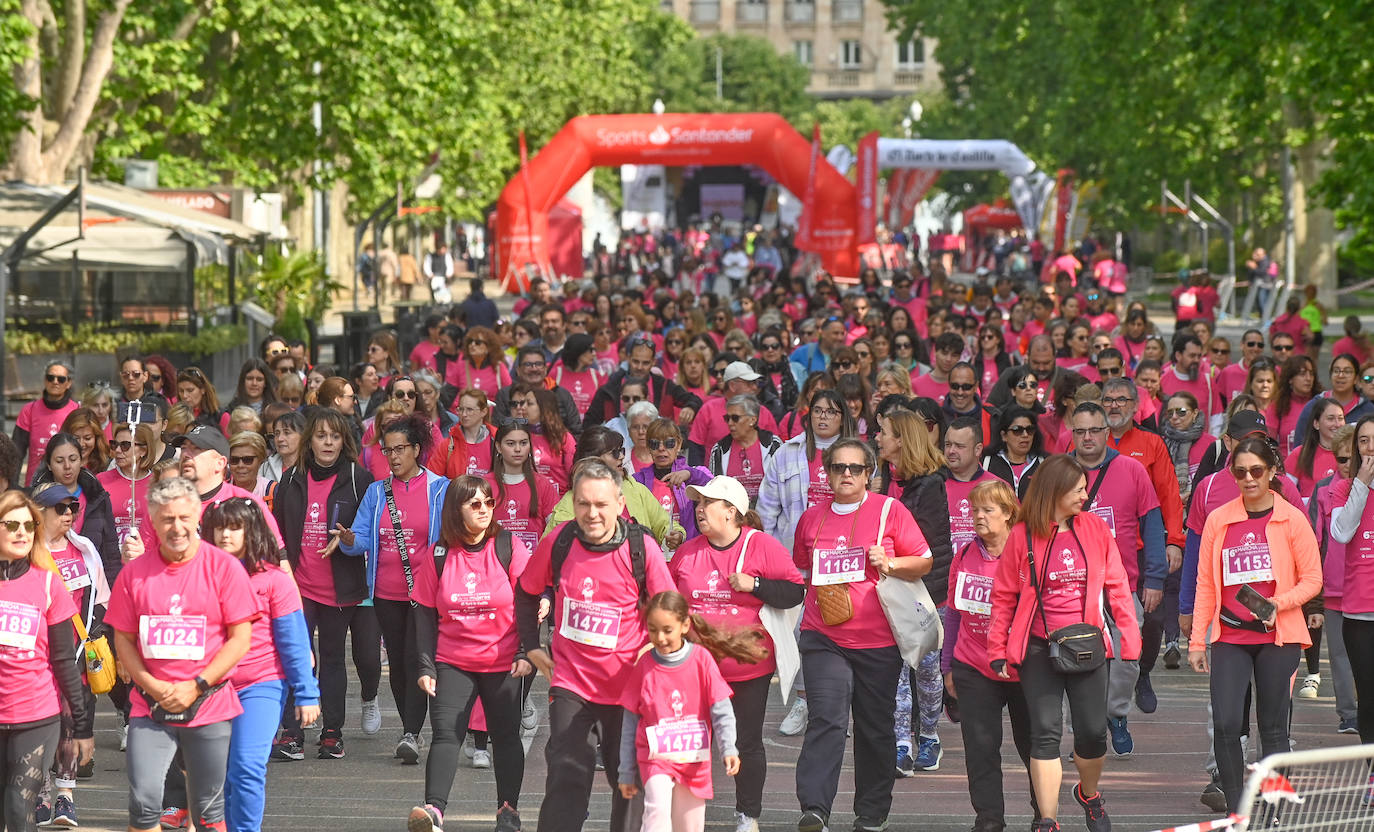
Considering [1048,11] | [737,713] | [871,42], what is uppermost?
[871,42]

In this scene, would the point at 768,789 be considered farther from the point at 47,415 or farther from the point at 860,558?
the point at 47,415

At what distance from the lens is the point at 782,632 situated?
27.0 feet

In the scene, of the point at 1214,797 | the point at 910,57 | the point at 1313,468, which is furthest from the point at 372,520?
the point at 910,57

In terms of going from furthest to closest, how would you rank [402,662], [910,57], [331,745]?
[910,57]
[331,745]
[402,662]

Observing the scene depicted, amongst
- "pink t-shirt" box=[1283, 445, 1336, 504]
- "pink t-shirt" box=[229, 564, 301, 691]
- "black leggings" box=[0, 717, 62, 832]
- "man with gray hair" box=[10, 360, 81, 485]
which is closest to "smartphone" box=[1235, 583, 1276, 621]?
"pink t-shirt" box=[1283, 445, 1336, 504]

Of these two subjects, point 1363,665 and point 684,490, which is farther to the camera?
point 684,490

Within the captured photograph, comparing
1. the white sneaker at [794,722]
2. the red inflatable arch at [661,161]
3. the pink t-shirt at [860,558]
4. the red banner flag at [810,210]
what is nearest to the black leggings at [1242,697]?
the pink t-shirt at [860,558]

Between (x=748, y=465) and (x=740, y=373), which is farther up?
(x=740, y=373)

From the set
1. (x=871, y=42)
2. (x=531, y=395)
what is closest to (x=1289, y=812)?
(x=531, y=395)

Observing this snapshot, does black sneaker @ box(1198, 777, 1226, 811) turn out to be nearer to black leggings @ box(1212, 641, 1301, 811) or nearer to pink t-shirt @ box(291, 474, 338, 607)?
A: black leggings @ box(1212, 641, 1301, 811)

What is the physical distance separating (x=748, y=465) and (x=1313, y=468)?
2.94m

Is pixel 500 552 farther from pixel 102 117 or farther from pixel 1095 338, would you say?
pixel 102 117

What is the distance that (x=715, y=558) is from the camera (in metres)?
8.11

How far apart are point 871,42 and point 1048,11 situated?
80.8 m
